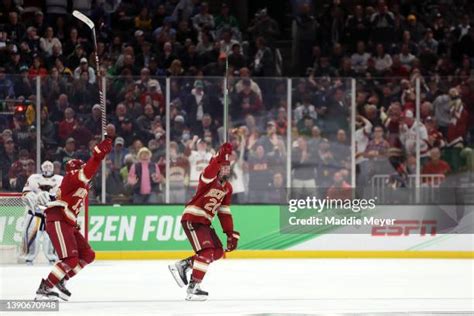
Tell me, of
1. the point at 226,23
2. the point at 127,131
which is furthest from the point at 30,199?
the point at 226,23

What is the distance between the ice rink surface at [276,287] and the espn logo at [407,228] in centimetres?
58

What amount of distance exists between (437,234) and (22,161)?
230 inches

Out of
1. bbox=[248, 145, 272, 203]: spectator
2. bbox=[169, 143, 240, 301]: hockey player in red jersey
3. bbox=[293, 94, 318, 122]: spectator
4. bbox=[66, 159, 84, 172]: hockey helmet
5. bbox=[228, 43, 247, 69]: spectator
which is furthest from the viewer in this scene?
bbox=[228, 43, 247, 69]: spectator

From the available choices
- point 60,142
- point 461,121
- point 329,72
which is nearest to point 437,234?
point 461,121

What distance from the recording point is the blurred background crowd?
54.3ft

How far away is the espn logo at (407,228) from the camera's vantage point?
17.5 metres

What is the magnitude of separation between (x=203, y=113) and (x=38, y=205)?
2550 mm

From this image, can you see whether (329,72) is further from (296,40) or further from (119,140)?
(119,140)

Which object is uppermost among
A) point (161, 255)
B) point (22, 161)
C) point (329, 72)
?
point (329, 72)

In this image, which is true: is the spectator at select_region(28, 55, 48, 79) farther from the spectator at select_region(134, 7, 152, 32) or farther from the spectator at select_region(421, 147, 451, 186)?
the spectator at select_region(421, 147, 451, 186)

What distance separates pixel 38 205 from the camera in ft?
53.6

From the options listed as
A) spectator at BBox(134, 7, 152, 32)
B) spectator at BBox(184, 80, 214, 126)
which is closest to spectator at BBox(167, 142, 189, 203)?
spectator at BBox(184, 80, 214, 126)

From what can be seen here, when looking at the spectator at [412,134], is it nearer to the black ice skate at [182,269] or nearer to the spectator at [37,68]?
the spectator at [37,68]

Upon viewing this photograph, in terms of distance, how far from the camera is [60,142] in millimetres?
16500
